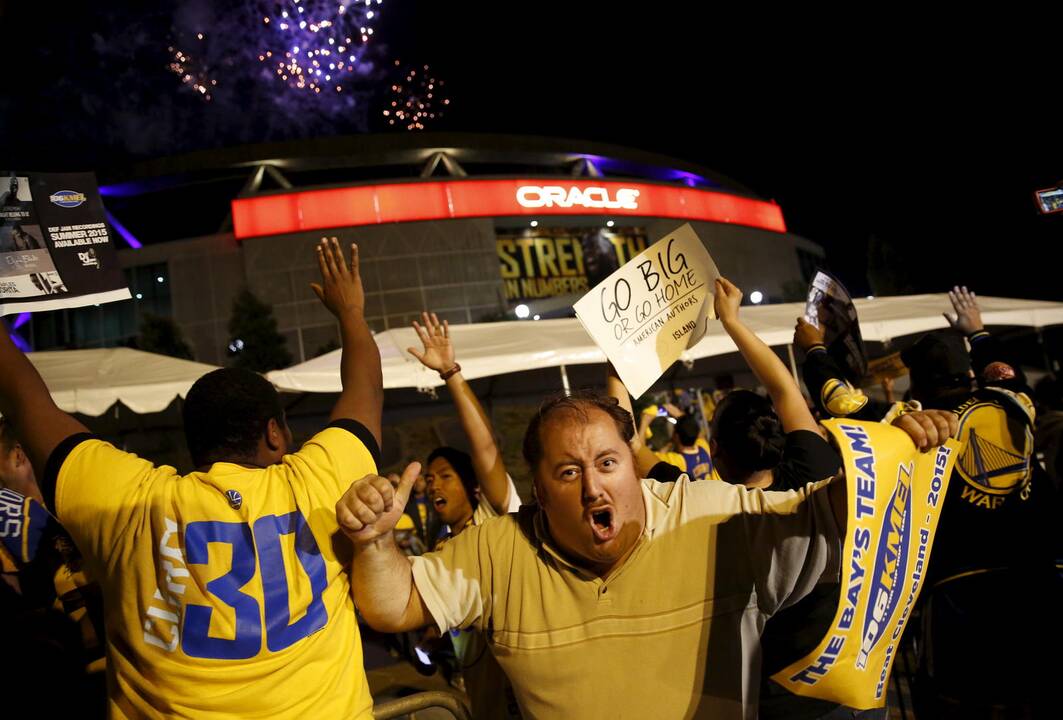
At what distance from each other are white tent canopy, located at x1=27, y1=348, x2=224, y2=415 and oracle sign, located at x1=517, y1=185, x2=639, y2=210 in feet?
57.4

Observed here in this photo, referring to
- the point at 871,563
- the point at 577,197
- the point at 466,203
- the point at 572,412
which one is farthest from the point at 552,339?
the point at 577,197

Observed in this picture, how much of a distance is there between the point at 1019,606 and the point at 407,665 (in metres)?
4.92

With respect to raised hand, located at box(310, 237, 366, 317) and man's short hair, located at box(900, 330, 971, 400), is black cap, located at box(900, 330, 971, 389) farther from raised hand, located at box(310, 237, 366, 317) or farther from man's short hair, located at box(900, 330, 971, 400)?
raised hand, located at box(310, 237, 366, 317)

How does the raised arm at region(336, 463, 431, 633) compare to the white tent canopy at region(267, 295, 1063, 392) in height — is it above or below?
below

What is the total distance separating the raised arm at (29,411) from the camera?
1.68 metres

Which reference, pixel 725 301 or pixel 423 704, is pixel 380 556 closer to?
pixel 423 704

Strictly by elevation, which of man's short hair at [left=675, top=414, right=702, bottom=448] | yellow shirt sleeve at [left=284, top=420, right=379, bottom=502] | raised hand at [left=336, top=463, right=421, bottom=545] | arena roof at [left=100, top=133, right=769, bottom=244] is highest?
arena roof at [left=100, top=133, right=769, bottom=244]

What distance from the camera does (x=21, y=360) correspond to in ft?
5.77

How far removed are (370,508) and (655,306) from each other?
6.74ft

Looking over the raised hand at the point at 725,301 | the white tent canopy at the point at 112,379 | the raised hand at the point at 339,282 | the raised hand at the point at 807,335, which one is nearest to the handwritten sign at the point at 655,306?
the raised hand at the point at 725,301

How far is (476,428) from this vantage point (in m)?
2.66

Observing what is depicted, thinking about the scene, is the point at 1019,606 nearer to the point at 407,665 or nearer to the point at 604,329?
the point at 604,329

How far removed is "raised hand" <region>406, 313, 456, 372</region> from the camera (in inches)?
115

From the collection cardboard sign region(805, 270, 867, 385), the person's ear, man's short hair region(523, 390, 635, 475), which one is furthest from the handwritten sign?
the person's ear
